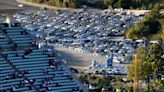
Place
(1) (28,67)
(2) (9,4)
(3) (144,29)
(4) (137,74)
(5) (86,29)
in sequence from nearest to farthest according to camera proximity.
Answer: (1) (28,67) < (4) (137,74) < (3) (144,29) < (5) (86,29) < (2) (9,4)

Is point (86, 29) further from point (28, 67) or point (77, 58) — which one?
point (28, 67)

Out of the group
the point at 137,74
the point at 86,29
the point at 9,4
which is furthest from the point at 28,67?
the point at 9,4

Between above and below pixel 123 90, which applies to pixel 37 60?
above

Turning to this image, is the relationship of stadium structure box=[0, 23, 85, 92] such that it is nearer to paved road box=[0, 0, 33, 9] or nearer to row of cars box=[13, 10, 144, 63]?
row of cars box=[13, 10, 144, 63]

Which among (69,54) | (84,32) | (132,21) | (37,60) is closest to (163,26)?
(132,21)

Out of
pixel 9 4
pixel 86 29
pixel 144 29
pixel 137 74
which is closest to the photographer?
pixel 137 74

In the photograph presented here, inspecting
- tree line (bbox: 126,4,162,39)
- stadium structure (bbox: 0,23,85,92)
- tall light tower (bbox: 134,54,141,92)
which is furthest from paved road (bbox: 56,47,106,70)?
stadium structure (bbox: 0,23,85,92)

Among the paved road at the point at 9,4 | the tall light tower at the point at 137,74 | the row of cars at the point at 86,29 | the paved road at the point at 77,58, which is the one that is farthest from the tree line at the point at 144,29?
the paved road at the point at 9,4

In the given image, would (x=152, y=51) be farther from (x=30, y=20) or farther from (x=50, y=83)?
(x=30, y=20)

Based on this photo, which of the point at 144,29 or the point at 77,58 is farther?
the point at 144,29
